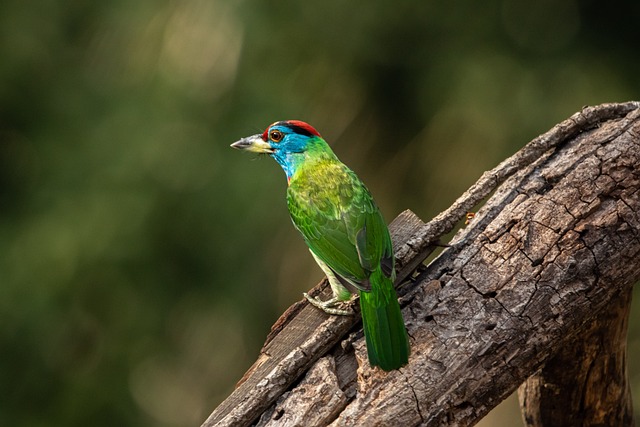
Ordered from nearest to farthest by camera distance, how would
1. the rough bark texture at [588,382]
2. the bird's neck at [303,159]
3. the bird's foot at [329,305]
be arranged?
the bird's foot at [329,305]
the rough bark texture at [588,382]
the bird's neck at [303,159]

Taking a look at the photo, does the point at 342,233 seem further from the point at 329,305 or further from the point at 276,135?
the point at 276,135

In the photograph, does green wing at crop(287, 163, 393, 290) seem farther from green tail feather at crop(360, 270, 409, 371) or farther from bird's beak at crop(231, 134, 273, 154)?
bird's beak at crop(231, 134, 273, 154)

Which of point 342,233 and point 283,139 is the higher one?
point 283,139

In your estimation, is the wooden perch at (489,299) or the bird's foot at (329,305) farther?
the bird's foot at (329,305)

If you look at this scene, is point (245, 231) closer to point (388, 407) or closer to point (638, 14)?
point (638, 14)

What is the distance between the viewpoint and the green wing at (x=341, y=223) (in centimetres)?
331

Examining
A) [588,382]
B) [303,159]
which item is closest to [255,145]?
[303,159]

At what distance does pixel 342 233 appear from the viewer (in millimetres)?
3479

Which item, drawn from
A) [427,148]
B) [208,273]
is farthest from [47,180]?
[427,148]

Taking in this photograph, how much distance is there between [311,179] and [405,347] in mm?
954

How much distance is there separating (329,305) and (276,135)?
859 millimetres

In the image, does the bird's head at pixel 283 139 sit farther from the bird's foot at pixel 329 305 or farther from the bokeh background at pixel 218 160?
the bokeh background at pixel 218 160

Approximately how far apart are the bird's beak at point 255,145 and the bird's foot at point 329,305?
0.78m

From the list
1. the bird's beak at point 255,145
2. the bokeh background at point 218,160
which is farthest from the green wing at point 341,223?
the bokeh background at point 218,160
